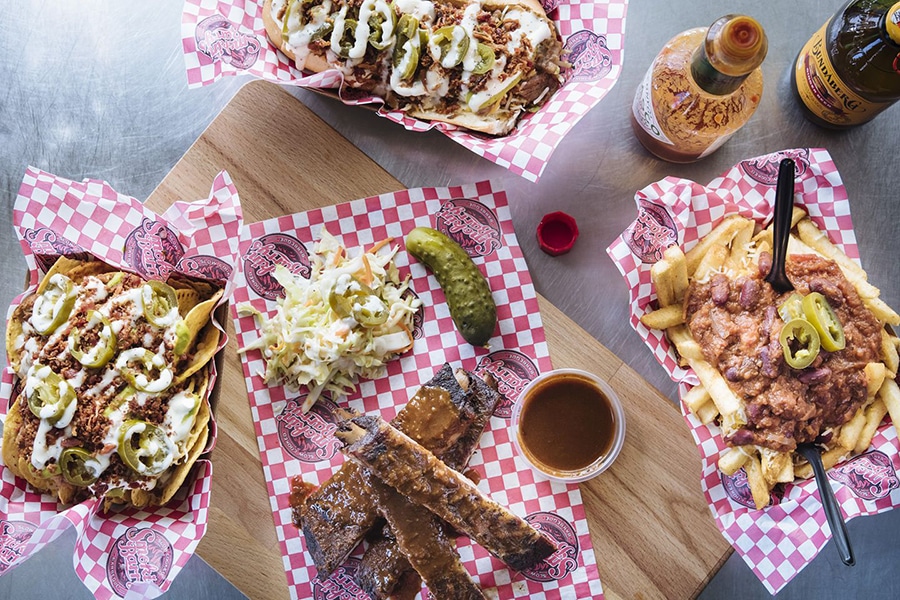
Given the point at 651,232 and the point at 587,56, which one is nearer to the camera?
the point at 651,232

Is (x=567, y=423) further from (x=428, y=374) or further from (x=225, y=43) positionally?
(x=225, y=43)

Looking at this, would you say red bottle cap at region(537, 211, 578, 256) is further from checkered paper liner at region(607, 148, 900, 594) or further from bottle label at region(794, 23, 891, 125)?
bottle label at region(794, 23, 891, 125)

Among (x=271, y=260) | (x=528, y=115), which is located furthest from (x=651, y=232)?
(x=271, y=260)

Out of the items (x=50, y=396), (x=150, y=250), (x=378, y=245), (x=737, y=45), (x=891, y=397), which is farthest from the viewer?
(x=378, y=245)

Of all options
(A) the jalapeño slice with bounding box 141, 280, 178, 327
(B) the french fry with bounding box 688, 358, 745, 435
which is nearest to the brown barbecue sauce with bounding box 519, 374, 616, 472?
(B) the french fry with bounding box 688, 358, 745, 435

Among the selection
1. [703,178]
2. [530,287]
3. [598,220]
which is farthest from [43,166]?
[703,178]

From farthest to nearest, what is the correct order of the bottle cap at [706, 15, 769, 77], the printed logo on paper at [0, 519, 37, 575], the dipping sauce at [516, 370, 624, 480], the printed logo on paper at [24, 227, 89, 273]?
1. the dipping sauce at [516, 370, 624, 480]
2. the printed logo on paper at [24, 227, 89, 273]
3. the printed logo on paper at [0, 519, 37, 575]
4. the bottle cap at [706, 15, 769, 77]

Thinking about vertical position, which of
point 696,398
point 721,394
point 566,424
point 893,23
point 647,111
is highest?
point 893,23
